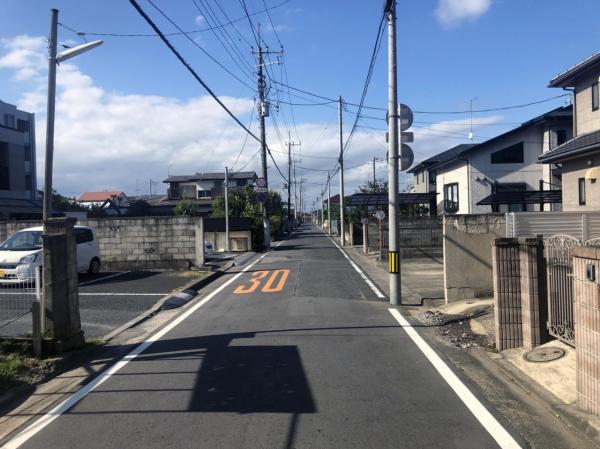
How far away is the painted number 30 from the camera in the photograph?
48.4ft

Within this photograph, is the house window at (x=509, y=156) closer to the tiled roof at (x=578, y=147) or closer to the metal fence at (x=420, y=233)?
the metal fence at (x=420, y=233)

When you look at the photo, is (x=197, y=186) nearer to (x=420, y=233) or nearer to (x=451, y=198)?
(x=451, y=198)

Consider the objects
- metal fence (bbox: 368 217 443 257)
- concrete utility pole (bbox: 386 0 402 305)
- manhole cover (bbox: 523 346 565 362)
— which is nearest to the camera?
manhole cover (bbox: 523 346 565 362)

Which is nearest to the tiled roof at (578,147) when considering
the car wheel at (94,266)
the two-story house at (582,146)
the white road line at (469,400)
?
the two-story house at (582,146)

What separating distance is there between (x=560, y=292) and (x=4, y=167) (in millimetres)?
49689

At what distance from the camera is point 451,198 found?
35125mm

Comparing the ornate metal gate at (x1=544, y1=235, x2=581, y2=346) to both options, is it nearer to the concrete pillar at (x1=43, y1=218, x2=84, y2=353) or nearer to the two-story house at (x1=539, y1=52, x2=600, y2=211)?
the concrete pillar at (x1=43, y1=218, x2=84, y2=353)

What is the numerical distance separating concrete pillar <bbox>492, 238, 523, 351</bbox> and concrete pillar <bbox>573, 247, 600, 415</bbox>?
215 cm

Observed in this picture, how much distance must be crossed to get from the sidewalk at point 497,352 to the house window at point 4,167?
139ft

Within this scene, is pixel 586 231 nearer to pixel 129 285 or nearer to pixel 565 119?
pixel 129 285

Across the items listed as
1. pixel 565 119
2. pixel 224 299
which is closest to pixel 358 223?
pixel 565 119

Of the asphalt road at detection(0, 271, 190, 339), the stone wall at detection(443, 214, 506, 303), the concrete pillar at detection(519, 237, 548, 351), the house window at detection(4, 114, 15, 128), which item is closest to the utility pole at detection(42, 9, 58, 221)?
the asphalt road at detection(0, 271, 190, 339)

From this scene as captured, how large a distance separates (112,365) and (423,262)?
17.4 metres

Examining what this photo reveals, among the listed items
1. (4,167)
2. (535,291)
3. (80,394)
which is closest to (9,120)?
(4,167)
